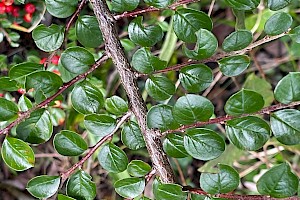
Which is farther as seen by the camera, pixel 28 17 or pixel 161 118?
pixel 28 17

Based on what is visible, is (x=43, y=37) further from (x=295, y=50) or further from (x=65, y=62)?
(x=295, y=50)

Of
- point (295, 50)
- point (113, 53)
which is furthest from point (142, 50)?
point (295, 50)

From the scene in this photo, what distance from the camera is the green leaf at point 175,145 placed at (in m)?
0.68

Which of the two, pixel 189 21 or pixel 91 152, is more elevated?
pixel 189 21

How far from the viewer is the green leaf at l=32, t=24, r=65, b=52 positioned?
2.31 ft

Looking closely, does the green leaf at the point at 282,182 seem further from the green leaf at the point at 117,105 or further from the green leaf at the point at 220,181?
the green leaf at the point at 117,105

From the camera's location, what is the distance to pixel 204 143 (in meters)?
0.63

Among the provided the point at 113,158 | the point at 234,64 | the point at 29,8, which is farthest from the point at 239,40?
the point at 29,8

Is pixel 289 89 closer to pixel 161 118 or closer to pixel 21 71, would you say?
pixel 161 118

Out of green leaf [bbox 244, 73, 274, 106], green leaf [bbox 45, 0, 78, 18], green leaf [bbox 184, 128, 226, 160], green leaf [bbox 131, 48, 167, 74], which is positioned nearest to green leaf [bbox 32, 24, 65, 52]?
green leaf [bbox 45, 0, 78, 18]

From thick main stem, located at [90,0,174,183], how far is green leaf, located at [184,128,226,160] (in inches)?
2.1

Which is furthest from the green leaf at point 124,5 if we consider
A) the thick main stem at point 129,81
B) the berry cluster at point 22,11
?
the berry cluster at point 22,11

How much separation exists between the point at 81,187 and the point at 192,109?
20 centimetres

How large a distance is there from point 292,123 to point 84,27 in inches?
13.2
